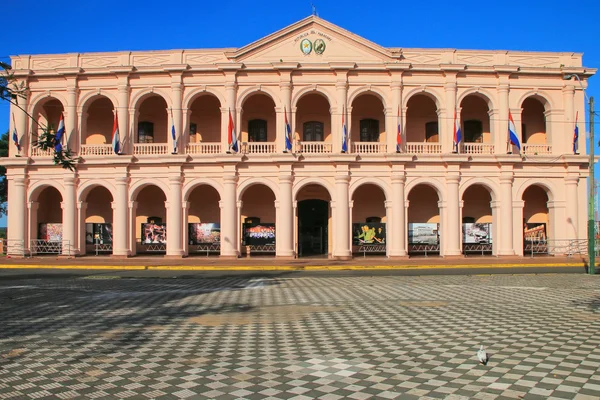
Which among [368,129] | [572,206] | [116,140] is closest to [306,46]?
[368,129]

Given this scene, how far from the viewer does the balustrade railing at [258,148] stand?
2727cm

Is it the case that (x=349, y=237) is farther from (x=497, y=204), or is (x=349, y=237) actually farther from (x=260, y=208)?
(x=497, y=204)

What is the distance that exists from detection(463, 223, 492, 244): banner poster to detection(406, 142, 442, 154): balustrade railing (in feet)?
15.3

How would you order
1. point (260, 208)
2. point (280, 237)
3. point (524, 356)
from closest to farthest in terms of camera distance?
1. point (524, 356)
2. point (280, 237)
3. point (260, 208)

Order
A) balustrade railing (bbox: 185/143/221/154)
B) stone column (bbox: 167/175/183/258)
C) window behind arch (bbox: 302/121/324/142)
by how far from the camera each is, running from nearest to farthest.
→ stone column (bbox: 167/175/183/258), balustrade railing (bbox: 185/143/221/154), window behind arch (bbox: 302/121/324/142)

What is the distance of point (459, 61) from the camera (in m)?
27.3

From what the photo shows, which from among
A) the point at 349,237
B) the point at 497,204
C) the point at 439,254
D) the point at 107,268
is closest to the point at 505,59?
the point at 497,204

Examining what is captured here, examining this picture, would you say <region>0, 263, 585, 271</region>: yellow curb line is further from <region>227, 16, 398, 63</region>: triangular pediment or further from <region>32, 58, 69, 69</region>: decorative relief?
<region>32, 58, 69, 69</region>: decorative relief

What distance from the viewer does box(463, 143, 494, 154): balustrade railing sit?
27.5 metres

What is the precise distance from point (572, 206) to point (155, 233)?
2356 cm

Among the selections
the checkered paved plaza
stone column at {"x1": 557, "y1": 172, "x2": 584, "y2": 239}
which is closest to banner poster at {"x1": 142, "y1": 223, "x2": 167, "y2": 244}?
the checkered paved plaza

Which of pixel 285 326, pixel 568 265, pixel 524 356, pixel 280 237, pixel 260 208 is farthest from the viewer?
pixel 260 208

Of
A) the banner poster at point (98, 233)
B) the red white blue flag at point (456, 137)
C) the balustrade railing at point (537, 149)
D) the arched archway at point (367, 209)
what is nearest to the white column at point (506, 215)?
the balustrade railing at point (537, 149)

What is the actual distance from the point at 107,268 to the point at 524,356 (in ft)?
68.6
